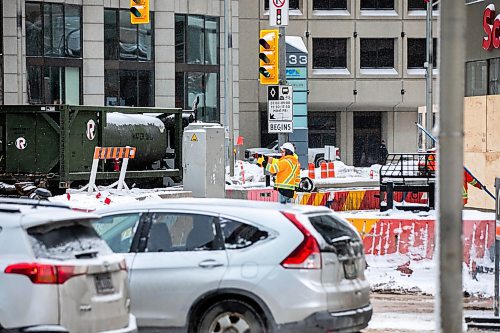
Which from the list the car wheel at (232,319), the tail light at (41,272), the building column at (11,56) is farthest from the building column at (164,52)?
the tail light at (41,272)

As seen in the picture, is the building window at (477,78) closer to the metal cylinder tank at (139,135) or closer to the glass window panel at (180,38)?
the metal cylinder tank at (139,135)

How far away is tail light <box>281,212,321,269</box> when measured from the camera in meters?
9.87

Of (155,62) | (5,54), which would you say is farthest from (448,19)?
(155,62)

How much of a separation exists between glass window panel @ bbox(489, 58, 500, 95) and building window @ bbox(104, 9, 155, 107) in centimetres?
3323

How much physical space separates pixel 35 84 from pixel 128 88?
544 cm

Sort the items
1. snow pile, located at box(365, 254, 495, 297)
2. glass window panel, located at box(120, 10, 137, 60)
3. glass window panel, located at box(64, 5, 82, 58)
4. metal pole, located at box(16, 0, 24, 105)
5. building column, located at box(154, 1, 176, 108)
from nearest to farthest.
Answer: snow pile, located at box(365, 254, 495, 297) → metal pole, located at box(16, 0, 24, 105) → glass window panel, located at box(64, 5, 82, 58) → glass window panel, located at box(120, 10, 137, 60) → building column, located at box(154, 1, 176, 108)

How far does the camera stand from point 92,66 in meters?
54.1

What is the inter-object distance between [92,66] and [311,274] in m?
45.3

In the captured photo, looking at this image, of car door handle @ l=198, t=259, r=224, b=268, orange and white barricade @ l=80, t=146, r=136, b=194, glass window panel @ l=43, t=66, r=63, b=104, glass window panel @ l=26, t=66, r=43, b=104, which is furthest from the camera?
glass window panel @ l=43, t=66, r=63, b=104

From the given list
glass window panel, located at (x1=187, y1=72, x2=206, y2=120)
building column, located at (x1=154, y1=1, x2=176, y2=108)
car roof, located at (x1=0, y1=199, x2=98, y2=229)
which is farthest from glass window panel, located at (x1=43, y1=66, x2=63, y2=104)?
car roof, located at (x1=0, y1=199, x2=98, y2=229)

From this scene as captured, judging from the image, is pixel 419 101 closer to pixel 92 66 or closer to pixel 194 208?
pixel 92 66

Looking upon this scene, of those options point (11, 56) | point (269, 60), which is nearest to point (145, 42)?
point (11, 56)

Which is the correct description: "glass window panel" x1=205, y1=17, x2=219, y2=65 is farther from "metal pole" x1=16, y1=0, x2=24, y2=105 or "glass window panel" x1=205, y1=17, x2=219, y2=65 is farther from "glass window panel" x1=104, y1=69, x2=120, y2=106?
"metal pole" x1=16, y1=0, x2=24, y2=105

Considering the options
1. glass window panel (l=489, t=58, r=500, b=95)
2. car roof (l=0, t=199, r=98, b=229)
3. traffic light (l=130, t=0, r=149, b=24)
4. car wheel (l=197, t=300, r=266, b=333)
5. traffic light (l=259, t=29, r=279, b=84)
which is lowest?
car wheel (l=197, t=300, r=266, b=333)
